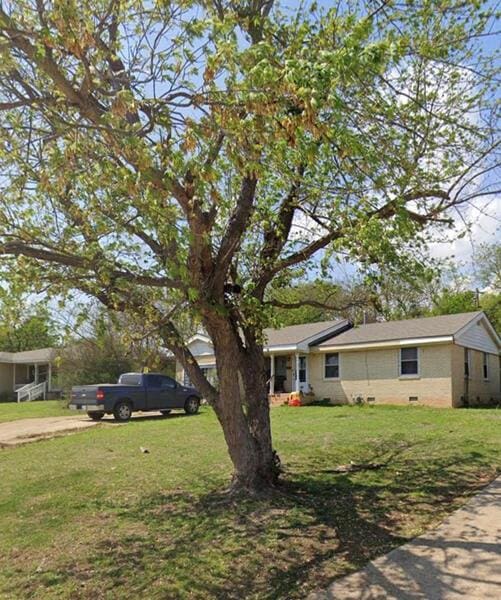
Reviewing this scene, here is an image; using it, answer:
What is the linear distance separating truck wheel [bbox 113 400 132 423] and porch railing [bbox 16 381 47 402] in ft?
56.2

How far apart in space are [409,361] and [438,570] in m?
17.4

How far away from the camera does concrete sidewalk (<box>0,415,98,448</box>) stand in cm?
1520

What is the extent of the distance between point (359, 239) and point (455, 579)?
3.16 meters

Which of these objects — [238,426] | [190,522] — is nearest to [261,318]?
[238,426]

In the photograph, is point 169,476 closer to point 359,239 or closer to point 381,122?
point 359,239

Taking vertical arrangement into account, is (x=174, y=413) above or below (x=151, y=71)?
below

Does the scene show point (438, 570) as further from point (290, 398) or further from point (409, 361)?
point (290, 398)

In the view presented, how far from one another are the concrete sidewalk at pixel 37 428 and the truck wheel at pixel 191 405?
3616 millimetres

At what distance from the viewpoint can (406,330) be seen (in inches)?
870

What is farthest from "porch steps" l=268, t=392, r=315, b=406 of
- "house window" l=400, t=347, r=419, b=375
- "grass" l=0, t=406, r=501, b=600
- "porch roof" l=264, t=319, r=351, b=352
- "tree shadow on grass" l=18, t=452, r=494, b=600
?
"tree shadow on grass" l=18, t=452, r=494, b=600

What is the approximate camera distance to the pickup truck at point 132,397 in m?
19.0

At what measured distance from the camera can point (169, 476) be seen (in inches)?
356

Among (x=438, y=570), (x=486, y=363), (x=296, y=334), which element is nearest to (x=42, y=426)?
(x=296, y=334)

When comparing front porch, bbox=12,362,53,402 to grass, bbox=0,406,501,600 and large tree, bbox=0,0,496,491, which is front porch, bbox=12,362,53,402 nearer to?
grass, bbox=0,406,501,600
